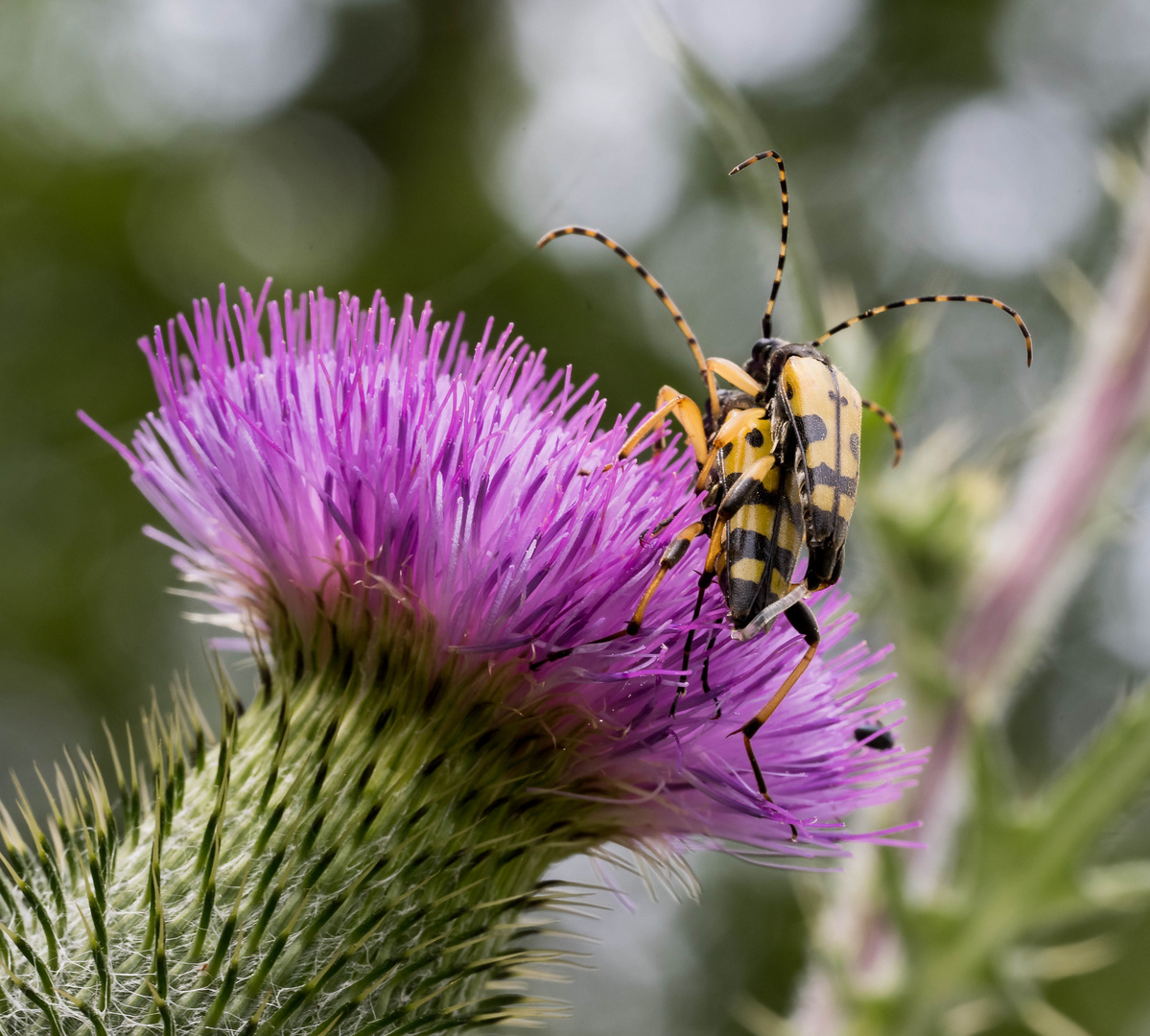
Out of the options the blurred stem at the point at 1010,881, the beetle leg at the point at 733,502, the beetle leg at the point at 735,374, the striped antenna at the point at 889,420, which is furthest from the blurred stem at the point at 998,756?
the beetle leg at the point at 733,502

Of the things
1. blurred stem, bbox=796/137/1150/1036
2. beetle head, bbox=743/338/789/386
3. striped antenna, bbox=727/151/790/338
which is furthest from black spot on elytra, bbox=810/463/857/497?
blurred stem, bbox=796/137/1150/1036

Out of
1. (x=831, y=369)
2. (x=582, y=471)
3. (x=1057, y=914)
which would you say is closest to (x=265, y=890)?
(x=582, y=471)

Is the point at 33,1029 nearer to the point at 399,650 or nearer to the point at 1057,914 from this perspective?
the point at 399,650

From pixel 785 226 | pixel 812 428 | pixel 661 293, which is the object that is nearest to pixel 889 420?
pixel 785 226

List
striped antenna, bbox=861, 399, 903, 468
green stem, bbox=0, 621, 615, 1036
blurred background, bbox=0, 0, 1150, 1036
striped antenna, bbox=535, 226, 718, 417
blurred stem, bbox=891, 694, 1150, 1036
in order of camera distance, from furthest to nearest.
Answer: blurred background, bbox=0, 0, 1150, 1036 < blurred stem, bbox=891, 694, 1150, 1036 < striped antenna, bbox=861, 399, 903, 468 < striped antenna, bbox=535, 226, 718, 417 < green stem, bbox=0, 621, 615, 1036

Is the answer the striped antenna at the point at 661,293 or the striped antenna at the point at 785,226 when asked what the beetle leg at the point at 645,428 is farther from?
the striped antenna at the point at 785,226

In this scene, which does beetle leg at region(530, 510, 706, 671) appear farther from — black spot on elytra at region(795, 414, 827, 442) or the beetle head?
the beetle head
